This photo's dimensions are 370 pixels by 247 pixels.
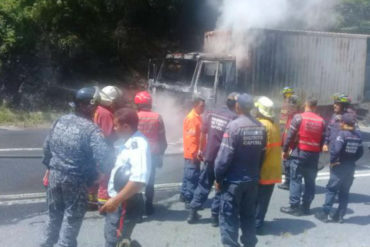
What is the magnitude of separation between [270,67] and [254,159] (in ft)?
24.3

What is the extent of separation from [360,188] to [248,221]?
12.8 feet

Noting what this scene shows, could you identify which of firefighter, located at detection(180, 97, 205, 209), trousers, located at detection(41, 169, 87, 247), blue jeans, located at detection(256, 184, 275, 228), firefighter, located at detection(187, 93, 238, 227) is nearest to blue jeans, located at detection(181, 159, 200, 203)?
firefighter, located at detection(180, 97, 205, 209)

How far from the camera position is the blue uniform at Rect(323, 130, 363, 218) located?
593cm

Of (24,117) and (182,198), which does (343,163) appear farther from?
(24,117)

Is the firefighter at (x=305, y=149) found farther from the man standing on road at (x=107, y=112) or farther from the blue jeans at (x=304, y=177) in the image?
the man standing on road at (x=107, y=112)

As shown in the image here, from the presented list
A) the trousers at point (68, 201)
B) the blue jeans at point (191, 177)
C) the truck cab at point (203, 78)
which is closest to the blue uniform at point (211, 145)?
the blue jeans at point (191, 177)

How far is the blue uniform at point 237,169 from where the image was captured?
4469 mm

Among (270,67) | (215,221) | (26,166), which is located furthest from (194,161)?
(270,67)

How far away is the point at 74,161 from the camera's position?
3855mm

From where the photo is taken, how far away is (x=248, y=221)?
4688 mm

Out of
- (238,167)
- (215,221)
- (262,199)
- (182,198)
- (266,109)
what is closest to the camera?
(238,167)

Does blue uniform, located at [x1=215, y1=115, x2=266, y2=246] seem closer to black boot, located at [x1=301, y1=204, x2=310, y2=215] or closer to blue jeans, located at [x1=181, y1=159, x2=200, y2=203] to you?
blue jeans, located at [x1=181, y1=159, x2=200, y2=203]

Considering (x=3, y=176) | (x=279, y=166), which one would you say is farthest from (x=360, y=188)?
(x=3, y=176)

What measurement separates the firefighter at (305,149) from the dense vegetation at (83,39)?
10.9 m
